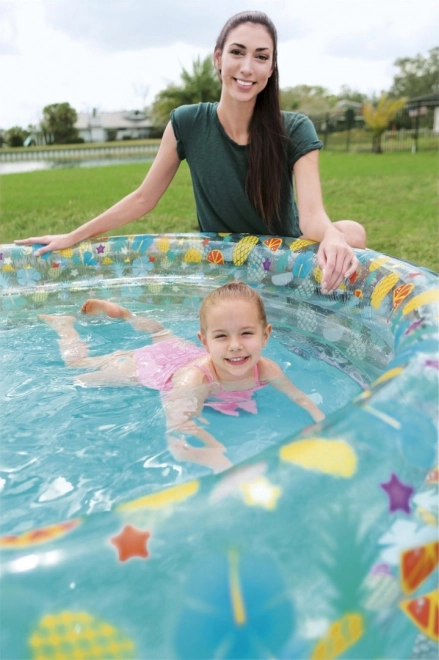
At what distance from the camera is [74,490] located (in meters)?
1.87

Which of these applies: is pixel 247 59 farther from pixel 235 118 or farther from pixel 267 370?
pixel 267 370

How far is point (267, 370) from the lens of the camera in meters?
2.51

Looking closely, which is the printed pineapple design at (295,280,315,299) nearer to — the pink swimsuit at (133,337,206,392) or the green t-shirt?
the green t-shirt

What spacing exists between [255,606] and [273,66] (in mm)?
2762

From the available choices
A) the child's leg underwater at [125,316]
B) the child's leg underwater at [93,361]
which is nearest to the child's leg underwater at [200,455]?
the child's leg underwater at [93,361]

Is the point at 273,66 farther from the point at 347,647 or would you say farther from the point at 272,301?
the point at 347,647

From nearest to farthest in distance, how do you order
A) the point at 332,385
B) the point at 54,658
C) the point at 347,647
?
the point at 54,658 < the point at 347,647 < the point at 332,385

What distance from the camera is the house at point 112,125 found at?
176ft

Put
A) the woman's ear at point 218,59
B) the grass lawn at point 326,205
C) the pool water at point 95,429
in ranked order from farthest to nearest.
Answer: the grass lawn at point 326,205
the woman's ear at point 218,59
the pool water at point 95,429

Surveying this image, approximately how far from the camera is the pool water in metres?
1.86

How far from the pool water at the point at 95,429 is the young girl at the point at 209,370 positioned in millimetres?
41

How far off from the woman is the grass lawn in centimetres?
155

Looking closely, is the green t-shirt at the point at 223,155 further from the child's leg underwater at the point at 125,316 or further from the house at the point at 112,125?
the house at the point at 112,125

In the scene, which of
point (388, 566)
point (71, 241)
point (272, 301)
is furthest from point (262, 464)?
point (71, 241)
